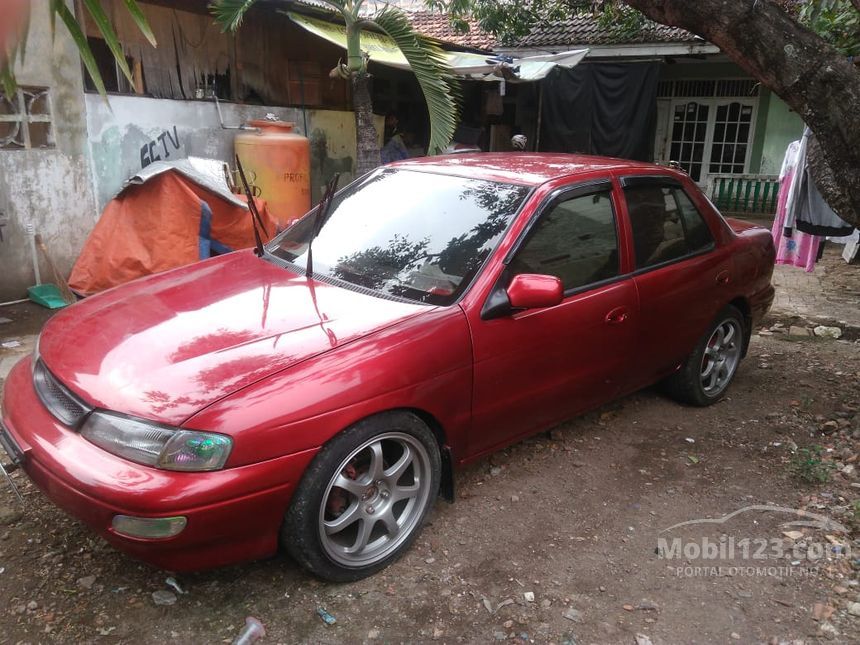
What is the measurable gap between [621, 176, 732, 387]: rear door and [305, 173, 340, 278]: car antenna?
164cm

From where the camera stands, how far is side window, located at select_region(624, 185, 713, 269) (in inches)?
146

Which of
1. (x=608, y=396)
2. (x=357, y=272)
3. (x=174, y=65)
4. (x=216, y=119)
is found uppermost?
(x=174, y=65)

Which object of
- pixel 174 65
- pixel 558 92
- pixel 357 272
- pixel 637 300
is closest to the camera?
pixel 357 272

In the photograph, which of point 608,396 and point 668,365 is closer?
point 608,396

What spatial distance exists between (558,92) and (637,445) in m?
9.67

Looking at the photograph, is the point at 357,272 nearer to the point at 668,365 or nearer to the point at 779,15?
the point at 668,365

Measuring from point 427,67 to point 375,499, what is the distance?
575 centimetres

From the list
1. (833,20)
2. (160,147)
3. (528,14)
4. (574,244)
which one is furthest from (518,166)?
(528,14)

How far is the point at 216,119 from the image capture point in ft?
25.9

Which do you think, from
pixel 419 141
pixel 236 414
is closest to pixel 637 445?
pixel 236 414

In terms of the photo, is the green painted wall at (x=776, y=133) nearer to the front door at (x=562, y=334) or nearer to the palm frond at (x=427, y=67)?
the palm frond at (x=427, y=67)

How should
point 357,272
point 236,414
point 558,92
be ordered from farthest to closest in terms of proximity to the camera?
point 558,92 < point 357,272 < point 236,414

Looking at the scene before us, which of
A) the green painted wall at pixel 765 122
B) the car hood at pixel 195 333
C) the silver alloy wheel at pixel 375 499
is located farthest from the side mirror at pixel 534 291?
the green painted wall at pixel 765 122

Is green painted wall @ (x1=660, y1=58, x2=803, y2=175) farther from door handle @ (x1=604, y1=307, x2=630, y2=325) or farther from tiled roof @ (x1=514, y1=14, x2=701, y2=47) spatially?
door handle @ (x1=604, y1=307, x2=630, y2=325)
